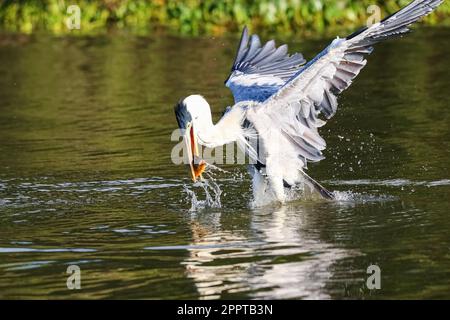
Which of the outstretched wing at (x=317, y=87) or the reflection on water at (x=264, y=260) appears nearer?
the reflection on water at (x=264, y=260)

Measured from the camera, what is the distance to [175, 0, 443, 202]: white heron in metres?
9.67

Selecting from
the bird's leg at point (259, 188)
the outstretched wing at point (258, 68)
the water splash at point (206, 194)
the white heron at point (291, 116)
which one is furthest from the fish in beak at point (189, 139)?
the outstretched wing at point (258, 68)

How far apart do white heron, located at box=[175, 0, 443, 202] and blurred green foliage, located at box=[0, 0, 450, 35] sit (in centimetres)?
1109

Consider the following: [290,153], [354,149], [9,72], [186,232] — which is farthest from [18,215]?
[9,72]

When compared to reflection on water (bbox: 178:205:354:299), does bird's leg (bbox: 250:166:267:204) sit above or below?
above

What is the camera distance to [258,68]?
11398 mm

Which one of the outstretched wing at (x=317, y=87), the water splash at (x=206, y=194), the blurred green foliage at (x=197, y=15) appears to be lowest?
the water splash at (x=206, y=194)

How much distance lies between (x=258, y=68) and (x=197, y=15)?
10736 mm

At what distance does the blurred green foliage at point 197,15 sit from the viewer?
843 inches

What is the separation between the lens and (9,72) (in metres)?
18.7

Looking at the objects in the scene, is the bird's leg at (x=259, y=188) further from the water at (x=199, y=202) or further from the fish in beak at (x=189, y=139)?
the fish in beak at (x=189, y=139)

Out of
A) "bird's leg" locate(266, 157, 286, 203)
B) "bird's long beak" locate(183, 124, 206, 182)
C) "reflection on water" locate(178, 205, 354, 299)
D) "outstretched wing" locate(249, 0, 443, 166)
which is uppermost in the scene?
"outstretched wing" locate(249, 0, 443, 166)

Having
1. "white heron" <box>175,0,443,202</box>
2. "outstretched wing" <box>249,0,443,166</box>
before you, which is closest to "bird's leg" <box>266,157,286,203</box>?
"white heron" <box>175,0,443,202</box>

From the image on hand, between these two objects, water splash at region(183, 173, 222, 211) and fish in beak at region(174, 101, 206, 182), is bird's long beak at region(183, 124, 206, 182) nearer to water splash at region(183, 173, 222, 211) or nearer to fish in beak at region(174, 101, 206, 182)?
fish in beak at region(174, 101, 206, 182)
